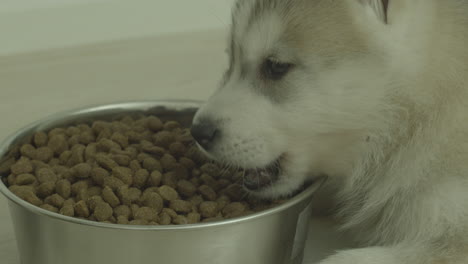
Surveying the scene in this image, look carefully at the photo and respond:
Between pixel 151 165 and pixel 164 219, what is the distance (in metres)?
0.22

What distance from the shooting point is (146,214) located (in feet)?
4.87

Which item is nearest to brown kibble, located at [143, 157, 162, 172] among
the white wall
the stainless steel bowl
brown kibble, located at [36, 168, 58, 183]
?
brown kibble, located at [36, 168, 58, 183]

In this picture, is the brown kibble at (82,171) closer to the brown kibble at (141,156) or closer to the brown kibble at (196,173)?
the brown kibble at (141,156)

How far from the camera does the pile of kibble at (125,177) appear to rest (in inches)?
59.6

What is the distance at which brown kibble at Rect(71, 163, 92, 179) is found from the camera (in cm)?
161

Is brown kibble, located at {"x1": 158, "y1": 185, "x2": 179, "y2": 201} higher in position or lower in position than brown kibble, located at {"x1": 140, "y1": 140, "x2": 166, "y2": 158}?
lower

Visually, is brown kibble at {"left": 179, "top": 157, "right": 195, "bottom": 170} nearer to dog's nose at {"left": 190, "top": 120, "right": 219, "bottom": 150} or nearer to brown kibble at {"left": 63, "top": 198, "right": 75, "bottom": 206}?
dog's nose at {"left": 190, "top": 120, "right": 219, "bottom": 150}

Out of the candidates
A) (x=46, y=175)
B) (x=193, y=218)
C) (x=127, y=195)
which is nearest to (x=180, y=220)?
(x=193, y=218)

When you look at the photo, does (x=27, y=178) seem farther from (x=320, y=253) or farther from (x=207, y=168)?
(x=320, y=253)

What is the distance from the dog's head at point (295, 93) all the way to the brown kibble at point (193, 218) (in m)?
0.14

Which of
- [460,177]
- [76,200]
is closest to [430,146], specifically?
[460,177]

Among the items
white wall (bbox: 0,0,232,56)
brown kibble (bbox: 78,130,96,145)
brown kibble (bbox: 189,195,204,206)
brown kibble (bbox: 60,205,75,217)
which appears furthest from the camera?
white wall (bbox: 0,0,232,56)

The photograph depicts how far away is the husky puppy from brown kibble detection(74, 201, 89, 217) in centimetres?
29

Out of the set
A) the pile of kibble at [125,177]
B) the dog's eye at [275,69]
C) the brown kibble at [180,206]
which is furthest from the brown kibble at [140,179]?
the dog's eye at [275,69]
